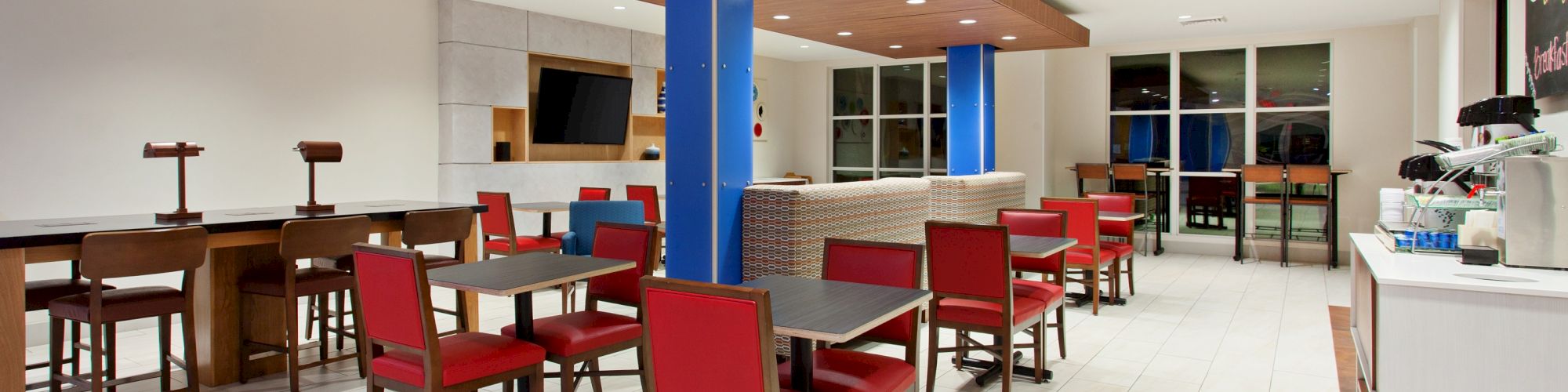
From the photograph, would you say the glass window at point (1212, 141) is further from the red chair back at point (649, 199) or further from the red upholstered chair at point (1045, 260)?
the red chair back at point (649, 199)

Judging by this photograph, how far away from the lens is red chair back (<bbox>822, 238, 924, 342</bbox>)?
3.37 metres

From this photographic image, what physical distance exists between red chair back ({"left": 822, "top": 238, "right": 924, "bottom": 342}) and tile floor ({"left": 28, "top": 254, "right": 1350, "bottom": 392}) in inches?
48.9

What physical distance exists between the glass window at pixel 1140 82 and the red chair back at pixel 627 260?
8300 millimetres

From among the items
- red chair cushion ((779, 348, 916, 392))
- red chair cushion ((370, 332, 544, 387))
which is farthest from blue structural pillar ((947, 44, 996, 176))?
red chair cushion ((370, 332, 544, 387))

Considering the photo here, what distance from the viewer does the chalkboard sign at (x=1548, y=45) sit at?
3.45 m

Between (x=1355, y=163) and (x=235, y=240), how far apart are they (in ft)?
33.5

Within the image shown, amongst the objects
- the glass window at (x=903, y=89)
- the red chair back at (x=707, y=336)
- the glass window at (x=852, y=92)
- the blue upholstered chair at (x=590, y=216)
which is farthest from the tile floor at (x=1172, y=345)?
the glass window at (x=852, y=92)

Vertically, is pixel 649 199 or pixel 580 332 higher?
pixel 649 199

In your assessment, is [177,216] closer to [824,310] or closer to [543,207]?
[543,207]

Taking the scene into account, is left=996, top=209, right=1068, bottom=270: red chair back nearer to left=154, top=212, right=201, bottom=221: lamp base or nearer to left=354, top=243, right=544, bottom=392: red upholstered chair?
left=354, top=243, right=544, bottom=392: red upholstered chair

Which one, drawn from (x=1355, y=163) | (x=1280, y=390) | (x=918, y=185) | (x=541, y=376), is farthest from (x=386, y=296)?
(x=1355, y=163)

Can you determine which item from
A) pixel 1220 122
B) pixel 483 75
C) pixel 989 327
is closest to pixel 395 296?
pixel 989 327

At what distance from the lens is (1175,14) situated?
27.0ft

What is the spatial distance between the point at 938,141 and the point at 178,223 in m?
9.58
